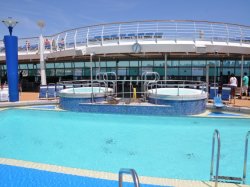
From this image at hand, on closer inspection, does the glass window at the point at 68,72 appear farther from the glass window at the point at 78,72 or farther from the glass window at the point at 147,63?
the glass window at the point at 147,63

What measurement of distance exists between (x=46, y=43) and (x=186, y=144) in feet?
49.3

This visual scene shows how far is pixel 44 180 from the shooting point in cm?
443

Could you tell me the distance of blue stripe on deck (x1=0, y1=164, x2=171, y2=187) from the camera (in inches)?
169

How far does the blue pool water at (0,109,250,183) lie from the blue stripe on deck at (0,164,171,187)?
1.11 m

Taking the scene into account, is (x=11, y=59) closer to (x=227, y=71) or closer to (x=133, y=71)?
(x=133, y=71)

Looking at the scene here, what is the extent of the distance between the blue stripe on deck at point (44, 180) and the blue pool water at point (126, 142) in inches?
43.8

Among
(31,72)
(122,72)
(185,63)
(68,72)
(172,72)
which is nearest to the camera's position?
(185,63)

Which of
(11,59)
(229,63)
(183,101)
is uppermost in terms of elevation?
(229,63)

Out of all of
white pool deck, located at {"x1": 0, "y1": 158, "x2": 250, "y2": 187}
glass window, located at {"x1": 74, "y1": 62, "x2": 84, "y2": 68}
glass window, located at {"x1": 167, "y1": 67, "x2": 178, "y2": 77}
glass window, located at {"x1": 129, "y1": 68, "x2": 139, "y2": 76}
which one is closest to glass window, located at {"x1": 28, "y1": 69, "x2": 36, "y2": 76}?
glass window, located at {"x1": 74, "y1": 62, "x2": 84, "y2": 68}

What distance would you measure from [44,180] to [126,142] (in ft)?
10.6

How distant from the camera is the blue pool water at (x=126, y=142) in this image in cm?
574

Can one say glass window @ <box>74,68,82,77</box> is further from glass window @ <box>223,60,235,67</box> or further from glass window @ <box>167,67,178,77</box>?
glass window @ <box>223,60,235,67</box>

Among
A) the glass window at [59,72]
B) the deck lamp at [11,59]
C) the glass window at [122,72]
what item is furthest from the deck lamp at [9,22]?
the glass window at [59,72]

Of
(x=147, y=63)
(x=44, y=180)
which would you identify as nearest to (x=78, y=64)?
(x=147, y=63)
